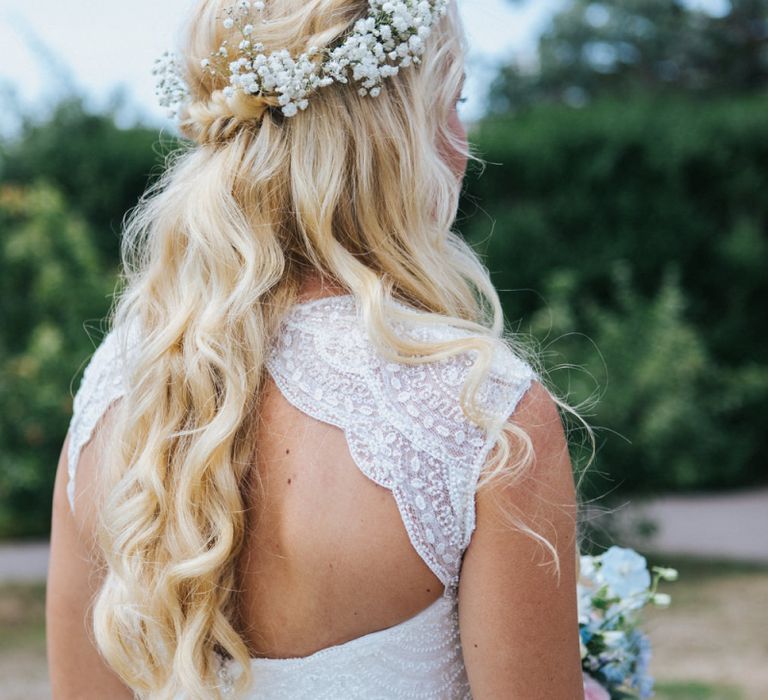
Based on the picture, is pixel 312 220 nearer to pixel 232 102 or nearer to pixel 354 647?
pixel 232 102

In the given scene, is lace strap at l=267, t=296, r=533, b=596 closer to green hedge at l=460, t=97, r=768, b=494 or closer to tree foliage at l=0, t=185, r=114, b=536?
tree foliage at l=0, t=185, r=114, b=536

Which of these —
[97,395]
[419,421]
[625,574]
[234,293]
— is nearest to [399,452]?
[419,421]

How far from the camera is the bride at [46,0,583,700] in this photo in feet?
4.41

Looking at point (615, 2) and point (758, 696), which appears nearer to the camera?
point (758, 696)

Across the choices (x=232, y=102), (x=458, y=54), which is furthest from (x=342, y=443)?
(x=458, y=54)

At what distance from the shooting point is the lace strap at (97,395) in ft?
5.18

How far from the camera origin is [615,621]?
184cm

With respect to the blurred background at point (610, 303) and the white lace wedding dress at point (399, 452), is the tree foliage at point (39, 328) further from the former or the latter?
the white lace wedding dress at point (399, 452)

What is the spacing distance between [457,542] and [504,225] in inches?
313

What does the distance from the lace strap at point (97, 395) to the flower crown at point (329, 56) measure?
1.45ft

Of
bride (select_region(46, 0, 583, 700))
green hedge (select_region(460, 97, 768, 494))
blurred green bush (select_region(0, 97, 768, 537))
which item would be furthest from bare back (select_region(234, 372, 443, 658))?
green hedge (select_region(460, 97, 768, 494))

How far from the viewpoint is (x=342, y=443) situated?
1386 mm

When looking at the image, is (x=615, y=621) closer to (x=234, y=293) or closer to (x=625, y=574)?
(x=625, y=574)

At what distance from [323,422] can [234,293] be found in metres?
0.24
